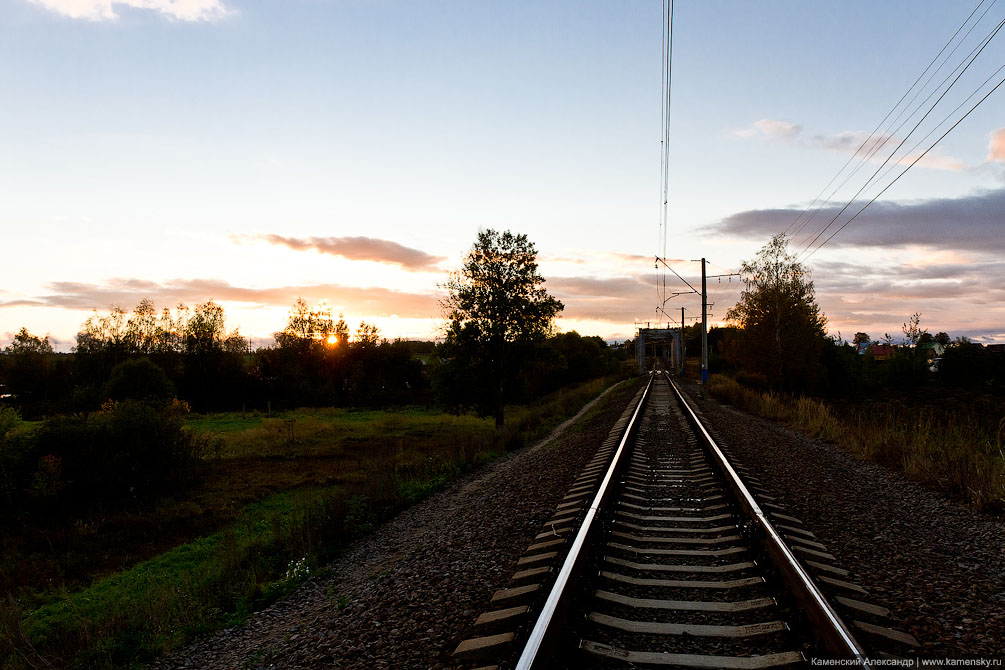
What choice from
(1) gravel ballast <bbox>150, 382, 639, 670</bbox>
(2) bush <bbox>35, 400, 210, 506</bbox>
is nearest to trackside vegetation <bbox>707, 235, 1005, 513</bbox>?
(1) gravel ballast <bbox>150, 382, 639, 670</bbox>

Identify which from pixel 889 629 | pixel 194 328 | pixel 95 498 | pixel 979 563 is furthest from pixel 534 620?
pixel 194 328

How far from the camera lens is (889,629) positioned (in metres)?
3.69

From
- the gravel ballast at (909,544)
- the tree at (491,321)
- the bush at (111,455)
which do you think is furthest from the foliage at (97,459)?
the gravel ballast at (909,544)

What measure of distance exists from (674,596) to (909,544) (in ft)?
10.7

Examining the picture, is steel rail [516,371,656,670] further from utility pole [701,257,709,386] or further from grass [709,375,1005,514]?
utility pole [701,257,709,386]

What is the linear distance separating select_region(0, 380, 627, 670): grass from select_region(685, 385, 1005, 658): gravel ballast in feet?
15.5

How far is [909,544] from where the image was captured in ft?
19.4

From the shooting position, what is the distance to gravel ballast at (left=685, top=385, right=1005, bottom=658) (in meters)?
3.99

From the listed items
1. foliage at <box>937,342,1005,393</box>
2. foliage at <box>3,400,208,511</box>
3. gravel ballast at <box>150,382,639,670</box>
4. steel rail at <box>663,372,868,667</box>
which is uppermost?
foliage at <box>937,342,1005,393</box>

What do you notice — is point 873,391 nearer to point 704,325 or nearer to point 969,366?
point 969,366

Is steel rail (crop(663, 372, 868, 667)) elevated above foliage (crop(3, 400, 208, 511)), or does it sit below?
above

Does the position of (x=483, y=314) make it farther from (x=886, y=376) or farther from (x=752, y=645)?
(x=886, y=376)

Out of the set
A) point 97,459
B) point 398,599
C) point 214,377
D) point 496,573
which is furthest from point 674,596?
point 214,377

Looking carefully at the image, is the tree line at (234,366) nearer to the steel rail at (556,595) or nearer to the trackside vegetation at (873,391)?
the trackside vegetation at (873,391)
